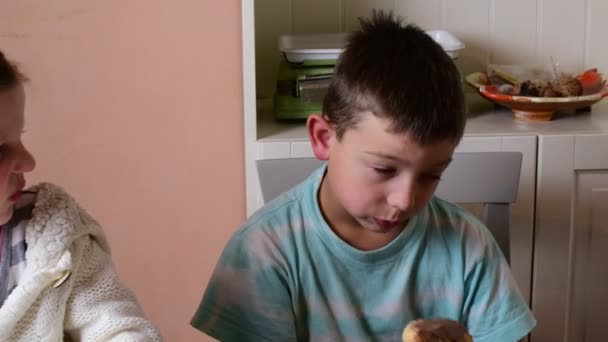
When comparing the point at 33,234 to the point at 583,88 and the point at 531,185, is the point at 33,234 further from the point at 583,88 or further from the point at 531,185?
the point at 583,88

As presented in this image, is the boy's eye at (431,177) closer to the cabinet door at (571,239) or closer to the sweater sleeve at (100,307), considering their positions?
the sweater sleeve at (100,307)

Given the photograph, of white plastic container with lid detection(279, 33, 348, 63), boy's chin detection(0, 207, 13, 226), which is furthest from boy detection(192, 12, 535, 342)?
white plastic container with lid detection(279, 33, 348, 63)

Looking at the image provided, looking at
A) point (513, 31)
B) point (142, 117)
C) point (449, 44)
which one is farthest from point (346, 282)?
point (513, 31)

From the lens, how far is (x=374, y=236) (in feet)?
3.62

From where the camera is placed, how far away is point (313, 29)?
1.93 m

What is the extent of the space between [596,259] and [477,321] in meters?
0.64

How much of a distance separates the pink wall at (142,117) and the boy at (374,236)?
21.2 inches

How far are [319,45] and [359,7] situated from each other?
0.23 m

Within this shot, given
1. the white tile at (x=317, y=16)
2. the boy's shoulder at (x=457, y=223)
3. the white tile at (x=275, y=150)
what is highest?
the white tile at (x=317, y=16)

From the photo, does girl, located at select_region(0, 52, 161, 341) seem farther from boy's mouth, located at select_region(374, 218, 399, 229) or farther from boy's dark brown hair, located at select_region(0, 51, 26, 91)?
boy's mouth, located at select_region(374, 218, 399, 229)

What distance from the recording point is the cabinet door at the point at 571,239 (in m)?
1.61

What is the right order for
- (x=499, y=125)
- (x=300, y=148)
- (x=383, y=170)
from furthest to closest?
(x=499, y=125)
(x=300, y=148)
(x=383, y=170)

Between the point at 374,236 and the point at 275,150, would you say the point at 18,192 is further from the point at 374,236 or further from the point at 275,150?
the point at 275,150

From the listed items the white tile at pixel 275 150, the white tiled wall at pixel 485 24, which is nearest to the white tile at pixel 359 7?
the white tiled wall at pixel 485 24
